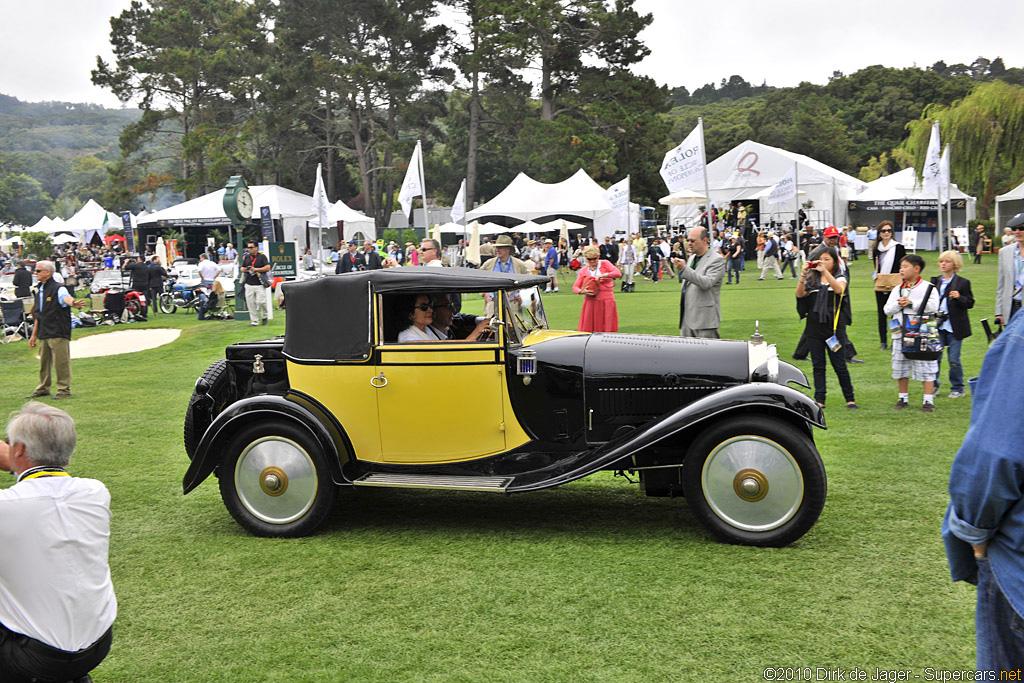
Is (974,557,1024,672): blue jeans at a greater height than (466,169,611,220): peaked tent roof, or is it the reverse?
(466,169,611,220): peaked tent roof

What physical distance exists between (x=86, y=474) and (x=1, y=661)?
5143 millimetres

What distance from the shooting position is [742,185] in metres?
39.9

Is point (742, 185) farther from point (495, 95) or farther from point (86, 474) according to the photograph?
point (86, 474)

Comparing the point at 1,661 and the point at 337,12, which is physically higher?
the point at 337,12

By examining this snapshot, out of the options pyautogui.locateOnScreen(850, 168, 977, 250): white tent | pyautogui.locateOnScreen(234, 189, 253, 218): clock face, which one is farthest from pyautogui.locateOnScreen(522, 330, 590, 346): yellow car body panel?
pyautogui.locateOnScreen(850, 168, 977, 250): white tent

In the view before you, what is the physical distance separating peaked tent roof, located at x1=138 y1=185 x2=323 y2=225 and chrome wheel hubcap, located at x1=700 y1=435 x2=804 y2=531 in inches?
1410

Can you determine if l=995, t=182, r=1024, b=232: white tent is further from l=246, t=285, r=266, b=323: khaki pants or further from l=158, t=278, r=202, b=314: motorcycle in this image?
l=158, t=278, r=202, b=314: motorcycle

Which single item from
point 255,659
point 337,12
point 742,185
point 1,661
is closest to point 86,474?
point 255,659

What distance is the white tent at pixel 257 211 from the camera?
39.4 meters

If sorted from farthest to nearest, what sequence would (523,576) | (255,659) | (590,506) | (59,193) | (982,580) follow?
1. (59,193)
2. (590,506)
3. (523,576)
4. (255,659)
5. (982,580)

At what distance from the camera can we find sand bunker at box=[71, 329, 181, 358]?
1638 centimetres

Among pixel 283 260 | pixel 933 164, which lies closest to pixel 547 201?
pixel 283 260

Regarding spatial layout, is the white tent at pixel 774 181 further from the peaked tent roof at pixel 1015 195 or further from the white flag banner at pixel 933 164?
the white flag banner at pixel 933 164

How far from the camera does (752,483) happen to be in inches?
202
